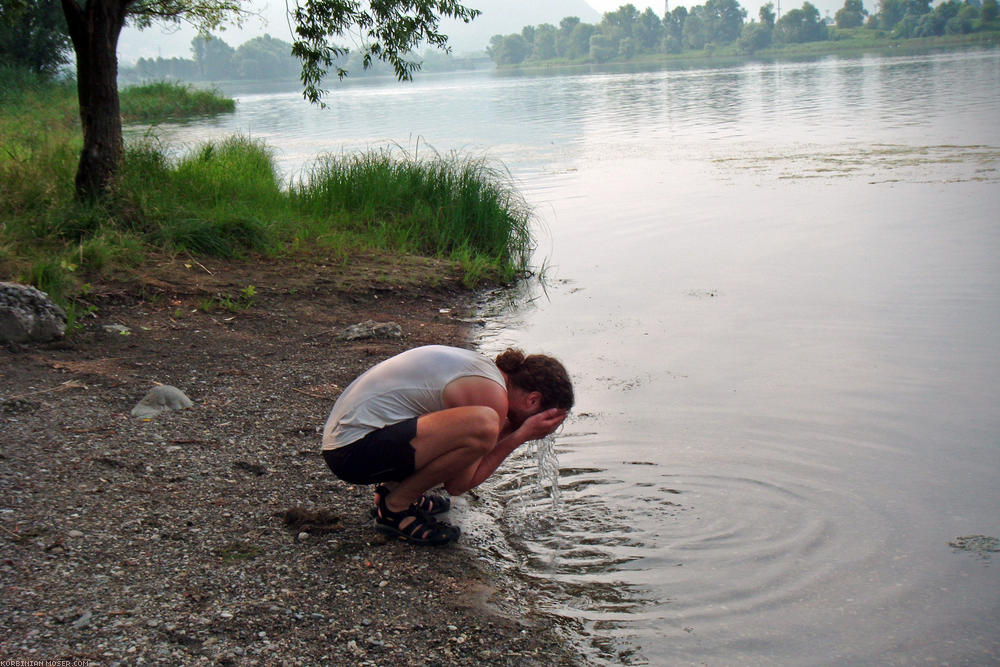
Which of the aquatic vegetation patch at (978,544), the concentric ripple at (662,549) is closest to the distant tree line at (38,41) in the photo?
the concentric ripple at (662,549)

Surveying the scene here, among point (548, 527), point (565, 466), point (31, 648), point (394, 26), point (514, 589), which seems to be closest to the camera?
point (31, 648)

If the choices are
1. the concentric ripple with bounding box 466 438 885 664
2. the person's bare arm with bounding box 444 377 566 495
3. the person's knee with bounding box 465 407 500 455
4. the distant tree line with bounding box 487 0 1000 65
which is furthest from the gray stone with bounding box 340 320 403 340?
the distant tree line with bounding box 487 0 1000 65

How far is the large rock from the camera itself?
6.36 meters

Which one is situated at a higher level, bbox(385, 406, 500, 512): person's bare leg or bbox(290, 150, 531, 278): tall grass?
bbox(290, 150, 531, 278): tall grass

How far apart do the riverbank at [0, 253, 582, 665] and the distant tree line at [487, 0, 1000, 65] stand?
107 m

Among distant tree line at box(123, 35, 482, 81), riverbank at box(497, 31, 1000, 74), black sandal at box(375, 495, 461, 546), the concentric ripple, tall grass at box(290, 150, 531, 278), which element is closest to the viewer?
the concentric ripple

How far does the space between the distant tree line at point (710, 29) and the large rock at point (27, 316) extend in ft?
352

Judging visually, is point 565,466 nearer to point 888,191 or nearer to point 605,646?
point 605,646

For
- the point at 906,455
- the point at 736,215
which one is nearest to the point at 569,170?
the point at 736,215

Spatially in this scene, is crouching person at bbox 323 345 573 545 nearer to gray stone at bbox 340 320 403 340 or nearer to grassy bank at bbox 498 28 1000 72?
gray stone at bbox 340 320 403 340

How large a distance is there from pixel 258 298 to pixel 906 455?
573 centimetres

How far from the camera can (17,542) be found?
373cm

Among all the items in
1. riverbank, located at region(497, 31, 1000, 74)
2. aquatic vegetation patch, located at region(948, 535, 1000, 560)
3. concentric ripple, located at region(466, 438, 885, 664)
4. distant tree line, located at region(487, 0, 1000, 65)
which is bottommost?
aquatic vegetation patch, located at region(948, 535, 1000, 560)

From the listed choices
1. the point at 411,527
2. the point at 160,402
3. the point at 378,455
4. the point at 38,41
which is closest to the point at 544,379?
the point at 378,455
